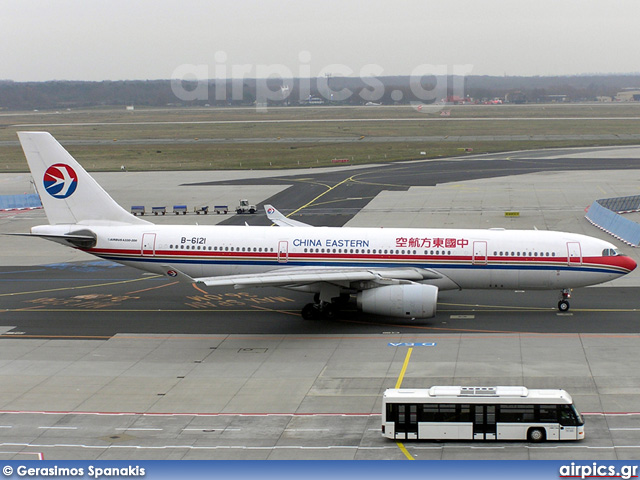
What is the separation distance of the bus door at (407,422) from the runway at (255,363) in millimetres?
461

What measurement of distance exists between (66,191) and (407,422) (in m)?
26.4

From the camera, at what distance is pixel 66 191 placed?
44.8 meters

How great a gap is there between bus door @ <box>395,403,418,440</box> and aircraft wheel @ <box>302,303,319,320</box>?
1679 cm

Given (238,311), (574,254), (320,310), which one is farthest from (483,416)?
(238,311)

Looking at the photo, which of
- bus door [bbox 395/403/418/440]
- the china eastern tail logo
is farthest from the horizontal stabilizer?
bus door [bbox 395/403/418/440]

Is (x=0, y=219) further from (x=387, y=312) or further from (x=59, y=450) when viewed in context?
(x=59, y=450)

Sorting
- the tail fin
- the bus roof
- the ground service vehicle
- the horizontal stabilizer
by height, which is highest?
the tail fin

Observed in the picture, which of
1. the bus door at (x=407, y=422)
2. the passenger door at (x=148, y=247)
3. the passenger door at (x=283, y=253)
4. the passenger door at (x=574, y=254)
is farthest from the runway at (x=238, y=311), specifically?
the bus door at (x=407, y=422)

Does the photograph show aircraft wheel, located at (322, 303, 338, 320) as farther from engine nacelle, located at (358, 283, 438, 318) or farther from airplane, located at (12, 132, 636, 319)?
engine nacelle, located at (358, 283, 438, 318)

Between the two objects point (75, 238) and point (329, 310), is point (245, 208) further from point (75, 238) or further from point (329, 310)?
point (329, 310)

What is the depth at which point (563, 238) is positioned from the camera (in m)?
42.8

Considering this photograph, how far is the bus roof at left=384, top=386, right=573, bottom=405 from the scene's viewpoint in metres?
25.8

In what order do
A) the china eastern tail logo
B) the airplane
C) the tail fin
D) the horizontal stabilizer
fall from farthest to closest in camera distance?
1. the china eastern tail logo
2. the tail fin
3. the horizontal stabilizer
4. the airplane

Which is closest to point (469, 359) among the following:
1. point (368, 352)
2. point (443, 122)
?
point (368, 352)
